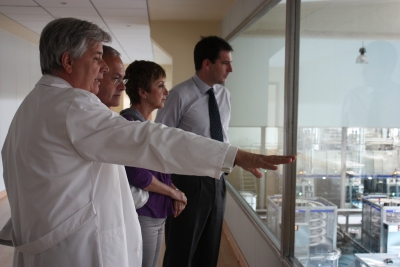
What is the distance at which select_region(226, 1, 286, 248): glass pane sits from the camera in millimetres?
2977

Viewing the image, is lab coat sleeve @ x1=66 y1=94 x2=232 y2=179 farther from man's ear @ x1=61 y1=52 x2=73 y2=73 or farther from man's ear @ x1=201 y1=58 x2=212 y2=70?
man's ear @ x1=201 y1=58 x2=212 y2=70

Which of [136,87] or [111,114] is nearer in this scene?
[111,114]

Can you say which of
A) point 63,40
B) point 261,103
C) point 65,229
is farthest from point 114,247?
point 261,103

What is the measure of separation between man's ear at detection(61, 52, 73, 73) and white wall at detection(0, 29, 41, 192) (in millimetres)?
6415

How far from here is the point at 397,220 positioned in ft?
5.00

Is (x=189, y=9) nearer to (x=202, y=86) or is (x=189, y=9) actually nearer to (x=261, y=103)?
(x=261, y=103)

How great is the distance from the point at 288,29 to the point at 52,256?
196 cm

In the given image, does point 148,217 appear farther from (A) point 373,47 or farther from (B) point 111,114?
(A) point 373,47

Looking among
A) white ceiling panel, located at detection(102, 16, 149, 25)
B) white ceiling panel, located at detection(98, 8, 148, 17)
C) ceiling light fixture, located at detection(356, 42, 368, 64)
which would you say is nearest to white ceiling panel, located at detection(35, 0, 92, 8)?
white ceiling panel, located at detection(98, 8, 148, 17)

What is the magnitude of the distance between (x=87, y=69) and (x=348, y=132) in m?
1.26

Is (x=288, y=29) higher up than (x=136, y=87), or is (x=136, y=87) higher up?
(x=288, y=29)

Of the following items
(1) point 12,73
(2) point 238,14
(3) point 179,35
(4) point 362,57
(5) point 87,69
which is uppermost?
(3) point 179,35

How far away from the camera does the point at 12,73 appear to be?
7.33m

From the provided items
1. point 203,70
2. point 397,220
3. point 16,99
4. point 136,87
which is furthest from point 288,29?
point 16,99
